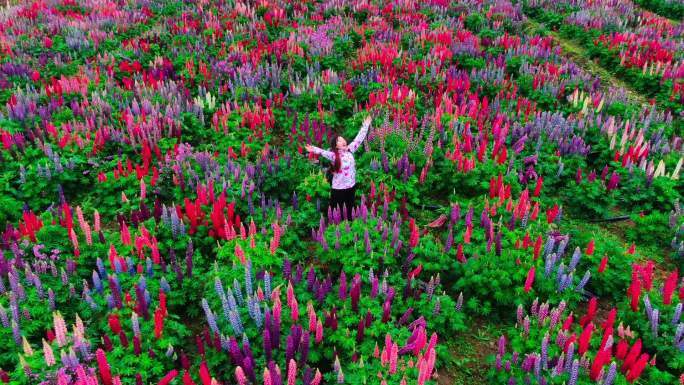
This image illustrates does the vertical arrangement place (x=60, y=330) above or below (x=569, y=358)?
above

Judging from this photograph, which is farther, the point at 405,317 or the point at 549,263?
the point at 549,263

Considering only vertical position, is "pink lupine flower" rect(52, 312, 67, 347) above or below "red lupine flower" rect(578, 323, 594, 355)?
above

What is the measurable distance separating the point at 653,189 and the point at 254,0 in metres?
13.0

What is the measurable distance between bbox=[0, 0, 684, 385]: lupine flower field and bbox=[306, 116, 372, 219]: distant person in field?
0.23 metres

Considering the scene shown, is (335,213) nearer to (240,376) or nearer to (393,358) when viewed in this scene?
(393,358)

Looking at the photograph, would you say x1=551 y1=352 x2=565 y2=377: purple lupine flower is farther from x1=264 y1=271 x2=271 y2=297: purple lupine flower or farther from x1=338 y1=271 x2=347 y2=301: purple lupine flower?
x1=264 y1=271 x2=271 y2=297: purple lupine flower

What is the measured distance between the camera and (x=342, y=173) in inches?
223

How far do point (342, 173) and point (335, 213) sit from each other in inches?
20.7

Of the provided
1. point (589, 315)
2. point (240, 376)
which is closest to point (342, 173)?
point (240, 376)

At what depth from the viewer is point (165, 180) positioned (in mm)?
6402

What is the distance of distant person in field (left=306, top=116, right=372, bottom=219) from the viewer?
5.57 meters

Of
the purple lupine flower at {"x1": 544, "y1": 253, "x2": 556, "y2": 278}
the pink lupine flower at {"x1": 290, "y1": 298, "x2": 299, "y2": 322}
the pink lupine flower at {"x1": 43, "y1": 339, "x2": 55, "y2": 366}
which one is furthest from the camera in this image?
the purple lupine flower at {"x1": 544, "y1": 253, "x2": 556, "y2": 278}

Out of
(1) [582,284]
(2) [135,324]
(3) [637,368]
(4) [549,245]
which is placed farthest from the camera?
(4) [549,245]

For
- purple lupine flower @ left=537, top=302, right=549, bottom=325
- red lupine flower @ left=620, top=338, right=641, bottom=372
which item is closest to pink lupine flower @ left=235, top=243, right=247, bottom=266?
purple lupine flower @ left=537, top=302, right=549, bottom=325
